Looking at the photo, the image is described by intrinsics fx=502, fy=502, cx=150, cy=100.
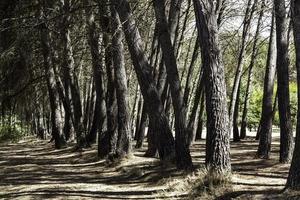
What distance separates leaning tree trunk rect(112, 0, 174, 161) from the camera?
42.4ft

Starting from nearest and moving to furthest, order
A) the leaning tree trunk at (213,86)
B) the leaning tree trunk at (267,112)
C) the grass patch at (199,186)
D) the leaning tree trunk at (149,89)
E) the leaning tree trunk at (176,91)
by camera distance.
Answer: the grass patch at (199,186) < the leaning tree trunk at (213,86) < the leaning tree trunk at (176,91) < the leaning tree trunk at (149,89) < the leaning tree trunk at (267,112)

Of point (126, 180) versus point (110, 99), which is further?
point (110, 99)

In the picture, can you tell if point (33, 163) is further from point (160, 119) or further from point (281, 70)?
point (281, 70)

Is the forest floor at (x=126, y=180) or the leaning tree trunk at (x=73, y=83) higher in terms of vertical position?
the leaning tree trunk at (x=73, y=83)

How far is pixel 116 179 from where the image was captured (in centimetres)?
1321

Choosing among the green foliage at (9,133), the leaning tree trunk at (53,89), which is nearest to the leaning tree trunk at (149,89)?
the leaning tree trunk at (53,89)

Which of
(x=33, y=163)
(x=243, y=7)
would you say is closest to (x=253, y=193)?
(x=33, y=163)

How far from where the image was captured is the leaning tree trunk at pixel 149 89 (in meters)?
12.9

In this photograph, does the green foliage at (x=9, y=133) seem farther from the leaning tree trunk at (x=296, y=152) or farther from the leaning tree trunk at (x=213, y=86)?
the leaning tree trunk at (x=296, y=152)

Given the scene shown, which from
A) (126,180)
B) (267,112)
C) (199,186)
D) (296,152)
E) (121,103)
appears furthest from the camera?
(121,103)

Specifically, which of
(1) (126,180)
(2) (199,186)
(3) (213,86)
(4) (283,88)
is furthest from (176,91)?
(2) (199,186)

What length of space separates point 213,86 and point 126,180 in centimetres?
398

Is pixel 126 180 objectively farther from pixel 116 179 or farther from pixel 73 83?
pixel 73 83

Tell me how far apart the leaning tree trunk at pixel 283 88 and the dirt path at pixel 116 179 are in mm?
472
